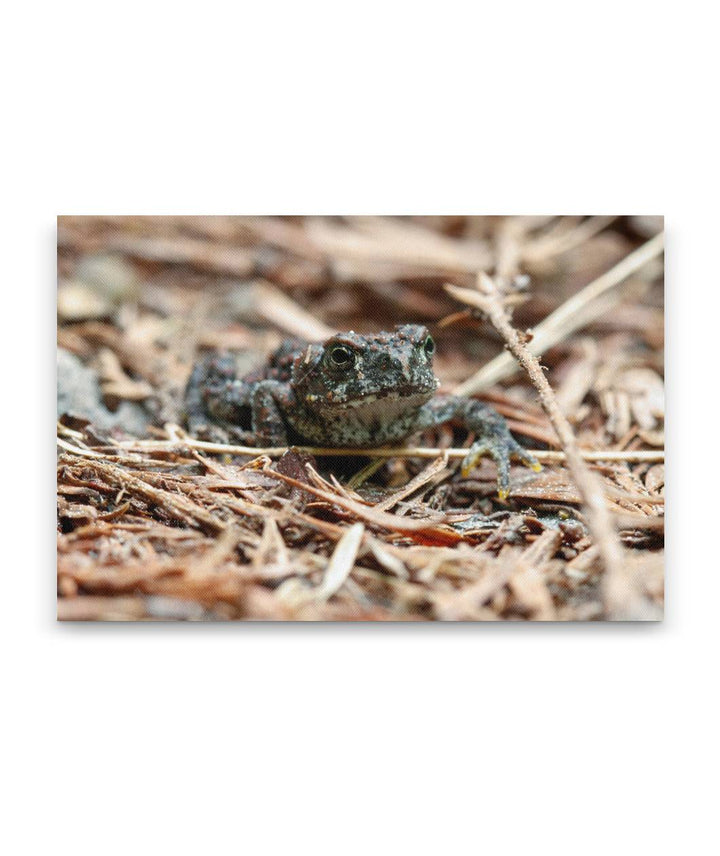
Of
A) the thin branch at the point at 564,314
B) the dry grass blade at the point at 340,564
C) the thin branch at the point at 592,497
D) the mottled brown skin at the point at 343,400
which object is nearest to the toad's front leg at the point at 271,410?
the mottled brown skin at the point at 343,400

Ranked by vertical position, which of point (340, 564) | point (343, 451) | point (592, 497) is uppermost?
point (343, 451)

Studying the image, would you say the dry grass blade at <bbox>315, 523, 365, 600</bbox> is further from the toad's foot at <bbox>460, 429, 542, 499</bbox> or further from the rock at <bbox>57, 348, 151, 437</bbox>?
the rock at <bbox>57, 348, 151, 437</bbox>

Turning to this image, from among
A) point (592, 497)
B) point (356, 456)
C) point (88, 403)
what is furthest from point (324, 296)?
point (592, 497)

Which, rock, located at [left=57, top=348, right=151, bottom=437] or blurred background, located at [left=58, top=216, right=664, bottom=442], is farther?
blurred background, located at [left=58, top=216, right=664, bottom=442]

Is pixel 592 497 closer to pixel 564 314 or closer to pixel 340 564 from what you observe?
pixel 340 564

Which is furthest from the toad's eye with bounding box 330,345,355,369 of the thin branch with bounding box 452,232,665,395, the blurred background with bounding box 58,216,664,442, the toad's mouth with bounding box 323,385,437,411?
the blurred background with bounding box 58,216,664,442

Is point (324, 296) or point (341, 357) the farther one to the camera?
point (324, 296)
